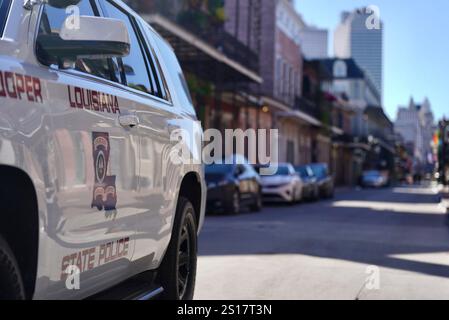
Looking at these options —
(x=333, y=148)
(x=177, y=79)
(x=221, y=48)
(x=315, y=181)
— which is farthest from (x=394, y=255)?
(x=333, y=148)

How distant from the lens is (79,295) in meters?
3.21

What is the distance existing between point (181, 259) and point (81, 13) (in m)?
Result: 2.11

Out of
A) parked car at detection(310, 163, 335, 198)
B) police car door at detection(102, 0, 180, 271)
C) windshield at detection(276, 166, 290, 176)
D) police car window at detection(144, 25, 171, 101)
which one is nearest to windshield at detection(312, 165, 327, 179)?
parked car at detection(310, 163, 335, 198)

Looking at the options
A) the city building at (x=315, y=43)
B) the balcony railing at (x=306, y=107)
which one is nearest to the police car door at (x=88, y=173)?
the balcony railing at (x=306, y=107)

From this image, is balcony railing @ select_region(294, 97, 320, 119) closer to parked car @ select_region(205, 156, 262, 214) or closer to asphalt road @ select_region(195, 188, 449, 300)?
parked car @ select_region(205, 156, 262, 214)

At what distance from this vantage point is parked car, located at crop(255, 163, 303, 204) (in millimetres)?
21797

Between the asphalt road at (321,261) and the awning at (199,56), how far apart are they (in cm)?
652

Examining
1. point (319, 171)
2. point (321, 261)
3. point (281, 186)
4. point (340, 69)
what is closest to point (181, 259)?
point (321, 261)

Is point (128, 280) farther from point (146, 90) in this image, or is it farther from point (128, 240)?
point (146, 90)

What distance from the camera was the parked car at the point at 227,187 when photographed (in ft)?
52.7

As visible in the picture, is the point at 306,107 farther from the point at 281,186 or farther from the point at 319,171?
the point at 281,186

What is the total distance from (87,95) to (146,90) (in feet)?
3.75

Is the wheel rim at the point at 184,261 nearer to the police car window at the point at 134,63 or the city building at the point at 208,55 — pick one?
the police car window at the point at 134,63

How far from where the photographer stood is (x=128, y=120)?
3705 mm
